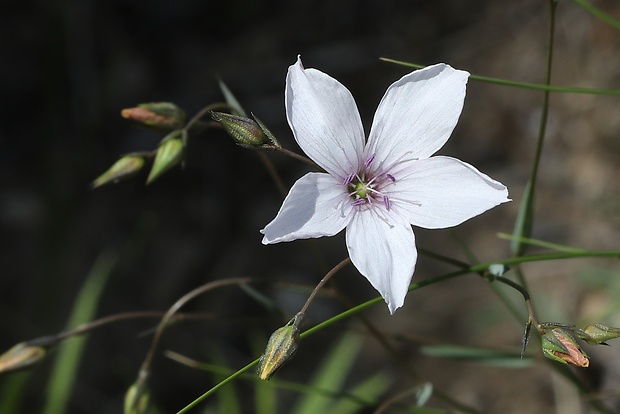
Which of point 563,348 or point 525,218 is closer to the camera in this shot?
point 563,348

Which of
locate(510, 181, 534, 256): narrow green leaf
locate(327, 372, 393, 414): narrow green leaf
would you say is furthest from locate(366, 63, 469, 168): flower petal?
locate(327, 372, 393, 414): narrow green leaf

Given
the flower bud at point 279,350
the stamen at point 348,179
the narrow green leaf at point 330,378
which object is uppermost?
the stamen at point 348,179

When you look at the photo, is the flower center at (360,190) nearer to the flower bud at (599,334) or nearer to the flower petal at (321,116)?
the flower petal at (321,116)

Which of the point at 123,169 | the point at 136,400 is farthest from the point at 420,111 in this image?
the point at 136,400

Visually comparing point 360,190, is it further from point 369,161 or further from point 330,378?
point 330,378

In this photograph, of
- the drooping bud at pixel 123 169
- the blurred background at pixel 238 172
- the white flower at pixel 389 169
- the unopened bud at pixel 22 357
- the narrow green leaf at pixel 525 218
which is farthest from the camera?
the blurred background at pixel 238 172

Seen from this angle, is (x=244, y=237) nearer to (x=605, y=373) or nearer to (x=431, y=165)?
(x=605, y=373)

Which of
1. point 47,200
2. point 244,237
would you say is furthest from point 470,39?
point 47,200

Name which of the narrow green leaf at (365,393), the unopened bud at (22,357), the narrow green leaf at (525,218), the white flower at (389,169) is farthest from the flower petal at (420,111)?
the narrow green leaf at (365,393)
